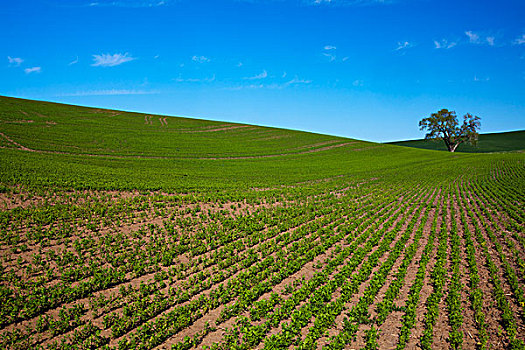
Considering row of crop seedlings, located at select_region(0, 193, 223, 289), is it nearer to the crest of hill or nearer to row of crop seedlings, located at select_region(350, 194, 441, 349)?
row of crop seedlings, located at select_region(350, 194, 441, 349)

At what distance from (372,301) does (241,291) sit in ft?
14.5

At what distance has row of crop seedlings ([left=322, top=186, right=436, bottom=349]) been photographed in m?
7.32

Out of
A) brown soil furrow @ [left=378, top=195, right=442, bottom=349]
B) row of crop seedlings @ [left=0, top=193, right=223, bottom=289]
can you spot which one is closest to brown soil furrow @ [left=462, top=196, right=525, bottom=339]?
brown soil furrow @ [left=378, top=195, right=442, bottom=349]

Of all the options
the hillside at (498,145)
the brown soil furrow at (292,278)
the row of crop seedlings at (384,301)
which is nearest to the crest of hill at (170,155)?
the brown soil furrow at (292,278)

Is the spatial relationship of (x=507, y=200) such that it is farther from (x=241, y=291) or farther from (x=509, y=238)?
(x=241, y=291)

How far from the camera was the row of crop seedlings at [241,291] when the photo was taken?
24.3 feet

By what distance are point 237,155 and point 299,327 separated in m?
47.6

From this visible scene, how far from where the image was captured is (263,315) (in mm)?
8406

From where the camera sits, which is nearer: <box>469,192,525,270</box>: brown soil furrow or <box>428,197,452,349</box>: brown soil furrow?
<box>428,197,452,349</box>: brown soil furrow

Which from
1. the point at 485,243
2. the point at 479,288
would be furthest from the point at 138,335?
the point at 485,243

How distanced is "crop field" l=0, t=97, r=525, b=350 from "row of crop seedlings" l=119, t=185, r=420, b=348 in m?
0.05

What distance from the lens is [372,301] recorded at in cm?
909

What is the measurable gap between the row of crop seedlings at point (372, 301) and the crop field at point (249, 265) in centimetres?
5

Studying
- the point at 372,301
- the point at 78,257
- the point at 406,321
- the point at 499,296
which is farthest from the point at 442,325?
the point at 78,257
